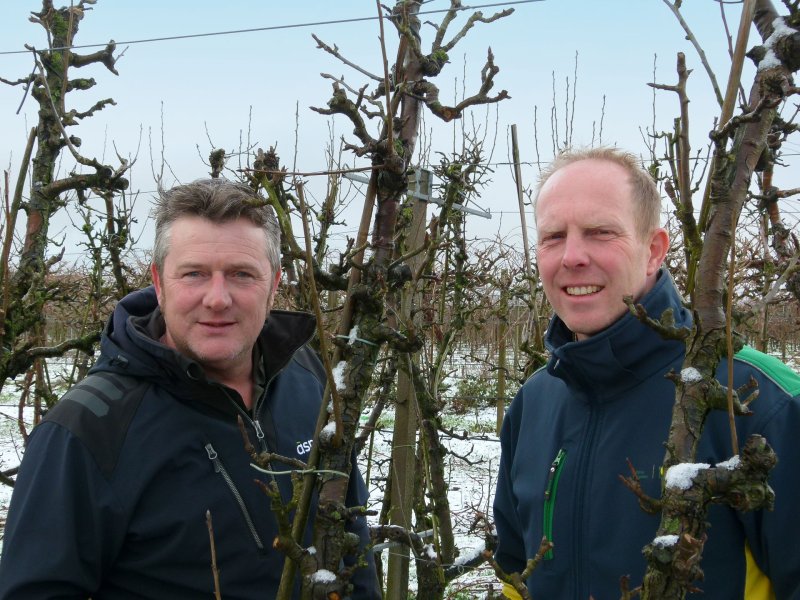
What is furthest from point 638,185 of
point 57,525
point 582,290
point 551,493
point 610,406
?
point 57,525

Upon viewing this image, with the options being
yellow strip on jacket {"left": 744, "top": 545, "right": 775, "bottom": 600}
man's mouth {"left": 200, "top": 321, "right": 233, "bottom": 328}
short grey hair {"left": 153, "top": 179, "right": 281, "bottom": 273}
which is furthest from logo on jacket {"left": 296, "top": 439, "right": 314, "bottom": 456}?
yellow strip on jacket {"left": 744, "top": 545, "right": 775, "bottom": 600}

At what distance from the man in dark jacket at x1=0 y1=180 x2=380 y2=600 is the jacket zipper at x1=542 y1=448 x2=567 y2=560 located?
26.0 inches

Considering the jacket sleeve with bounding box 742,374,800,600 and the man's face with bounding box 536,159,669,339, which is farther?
the man's face with bounding box 536,159,669,339

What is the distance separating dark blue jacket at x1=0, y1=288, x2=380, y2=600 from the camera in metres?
1.61

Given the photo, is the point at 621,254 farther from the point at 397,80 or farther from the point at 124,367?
the point at 124,367

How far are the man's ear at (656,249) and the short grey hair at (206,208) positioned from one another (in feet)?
3.37

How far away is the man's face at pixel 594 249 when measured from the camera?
1666mm

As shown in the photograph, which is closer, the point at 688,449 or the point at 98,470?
the point at 688,449

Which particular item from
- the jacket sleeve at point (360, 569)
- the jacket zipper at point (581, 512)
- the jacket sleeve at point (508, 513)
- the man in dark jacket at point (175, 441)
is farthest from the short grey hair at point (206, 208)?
the jacket zipper at point (581, 512)

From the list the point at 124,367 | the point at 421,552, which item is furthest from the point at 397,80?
the point at 421,552

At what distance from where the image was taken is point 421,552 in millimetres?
2926

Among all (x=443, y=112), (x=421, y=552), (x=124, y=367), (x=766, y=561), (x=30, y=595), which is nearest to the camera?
(x=766, y=561)

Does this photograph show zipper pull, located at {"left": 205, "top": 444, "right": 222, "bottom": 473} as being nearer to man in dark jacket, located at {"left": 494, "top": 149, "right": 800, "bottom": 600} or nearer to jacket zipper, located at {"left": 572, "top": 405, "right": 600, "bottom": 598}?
man in dark jacket, located at {"left": 494, "top": 149, "right": 800, "bottom": 600}

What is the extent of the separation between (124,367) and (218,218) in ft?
1.55
